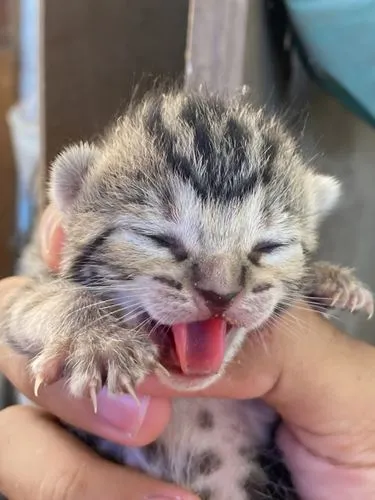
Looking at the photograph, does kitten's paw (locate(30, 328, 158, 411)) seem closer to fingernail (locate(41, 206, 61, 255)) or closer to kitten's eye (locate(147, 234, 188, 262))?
kitten's eye (locate(147, 234, 188, 262))

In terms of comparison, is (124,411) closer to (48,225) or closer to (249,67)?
(48,225)

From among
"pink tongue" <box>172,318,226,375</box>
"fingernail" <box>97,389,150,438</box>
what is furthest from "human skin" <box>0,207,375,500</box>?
"pink tongue" <box>172,318,226,375</box>

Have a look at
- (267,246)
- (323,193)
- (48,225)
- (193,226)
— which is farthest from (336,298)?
(48,225)

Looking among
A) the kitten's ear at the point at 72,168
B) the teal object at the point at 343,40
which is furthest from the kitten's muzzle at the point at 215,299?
the teal object at the point at 343,40

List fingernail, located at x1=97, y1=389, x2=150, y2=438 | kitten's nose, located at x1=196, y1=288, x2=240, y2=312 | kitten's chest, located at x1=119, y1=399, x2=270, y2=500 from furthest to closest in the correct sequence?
kitten's chest, located at x1=119, y1=399, x2=270, y2=500 < fingernail, located at x1=97, y1=389, x2=150, y2=438 < kitten's nose, located at x1=196, y1=288, x2=240, y2=312

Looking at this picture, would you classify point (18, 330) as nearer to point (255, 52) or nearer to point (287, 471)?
point (287, 471)

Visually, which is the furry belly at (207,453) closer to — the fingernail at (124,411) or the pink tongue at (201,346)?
the fingernail at (124,411)
